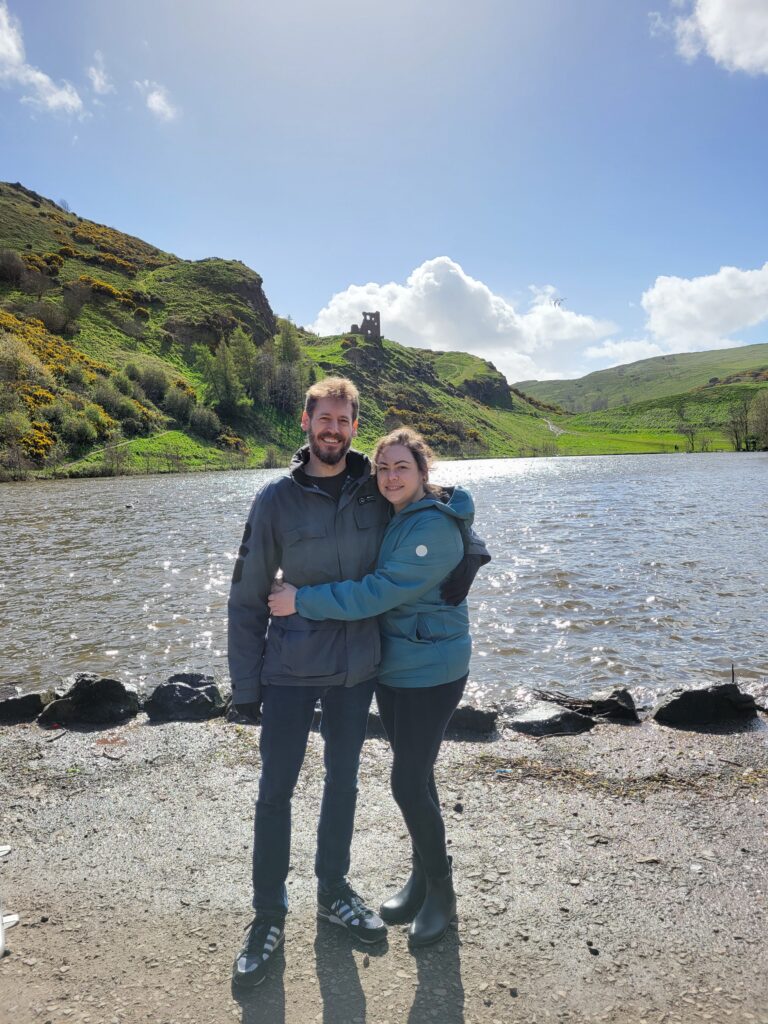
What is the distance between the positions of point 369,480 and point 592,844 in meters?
3.83

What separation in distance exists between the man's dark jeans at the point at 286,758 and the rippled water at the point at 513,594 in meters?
6.76

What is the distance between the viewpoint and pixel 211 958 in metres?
4.14

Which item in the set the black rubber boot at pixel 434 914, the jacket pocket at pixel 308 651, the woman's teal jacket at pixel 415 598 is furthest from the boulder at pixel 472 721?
the jacket pocket at pixel 308 651

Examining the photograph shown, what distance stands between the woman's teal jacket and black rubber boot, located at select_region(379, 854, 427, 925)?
153 cm

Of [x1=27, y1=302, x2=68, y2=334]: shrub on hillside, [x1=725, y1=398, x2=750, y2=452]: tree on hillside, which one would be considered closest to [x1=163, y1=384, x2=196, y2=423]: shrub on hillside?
[x1=27, y1=302, x2=68, y2=334]: shrub on hillside

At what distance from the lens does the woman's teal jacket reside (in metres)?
3.95

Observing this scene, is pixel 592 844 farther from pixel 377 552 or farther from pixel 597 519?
pixel 597 519

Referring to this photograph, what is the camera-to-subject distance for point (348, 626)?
4.13 m

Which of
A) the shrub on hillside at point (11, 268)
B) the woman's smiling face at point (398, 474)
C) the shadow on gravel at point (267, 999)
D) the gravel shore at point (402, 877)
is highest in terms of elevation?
the shrub on hillside at point (11, 268)

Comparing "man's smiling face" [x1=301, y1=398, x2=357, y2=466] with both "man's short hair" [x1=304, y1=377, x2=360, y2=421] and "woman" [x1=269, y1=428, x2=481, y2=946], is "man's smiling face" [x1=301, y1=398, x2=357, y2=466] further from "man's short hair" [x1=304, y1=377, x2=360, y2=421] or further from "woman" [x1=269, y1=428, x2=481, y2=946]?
"woman" [x1=269, y1=428, x2=481, y2=946]

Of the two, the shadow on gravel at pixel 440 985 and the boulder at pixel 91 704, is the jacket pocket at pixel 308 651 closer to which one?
the shadow on gravel at pixel 440 985

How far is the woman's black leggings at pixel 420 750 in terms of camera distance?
13.5 ft

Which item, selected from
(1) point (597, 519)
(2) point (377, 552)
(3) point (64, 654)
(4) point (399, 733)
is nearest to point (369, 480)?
(2) point (377, 552)

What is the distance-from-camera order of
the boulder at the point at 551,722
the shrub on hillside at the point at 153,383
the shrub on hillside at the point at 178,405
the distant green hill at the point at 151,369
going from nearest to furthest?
the boulder at the point at 551,722 → the distant green hill at the point at 151,369 → the shrub on hillside at the point at 178,405 → the shrub on hillside at the point at 153,383
